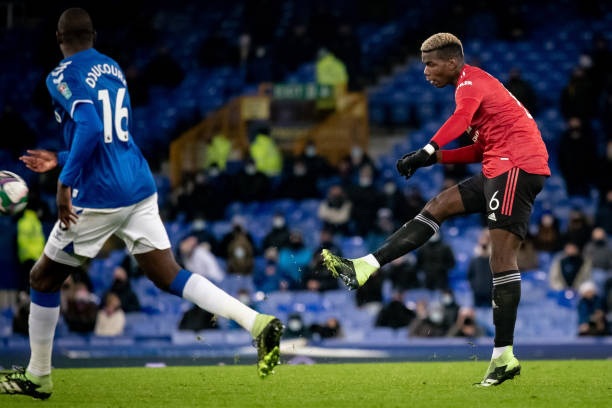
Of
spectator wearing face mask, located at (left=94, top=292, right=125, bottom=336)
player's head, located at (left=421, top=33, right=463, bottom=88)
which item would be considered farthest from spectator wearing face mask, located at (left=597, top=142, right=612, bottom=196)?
player's head, located at (left=421, top=33, right=463, bottom=88)

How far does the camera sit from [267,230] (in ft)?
60.3

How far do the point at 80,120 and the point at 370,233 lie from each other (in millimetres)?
11214

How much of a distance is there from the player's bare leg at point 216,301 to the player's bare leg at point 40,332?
575mm

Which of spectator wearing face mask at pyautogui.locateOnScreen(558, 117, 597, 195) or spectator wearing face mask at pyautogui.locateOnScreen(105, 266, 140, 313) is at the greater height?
spectator wearing face mask at pyautogui.locateOnScreen(558, 117, 597, 195)

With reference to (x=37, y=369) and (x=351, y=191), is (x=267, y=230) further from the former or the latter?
(x=37, y=369)

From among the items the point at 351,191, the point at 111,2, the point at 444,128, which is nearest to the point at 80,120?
the point at 444,128

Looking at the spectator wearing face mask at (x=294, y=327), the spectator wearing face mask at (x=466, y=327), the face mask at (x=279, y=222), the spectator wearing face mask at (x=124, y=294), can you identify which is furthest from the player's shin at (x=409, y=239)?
the face mask at (x=279, y=222)

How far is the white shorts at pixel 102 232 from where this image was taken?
5.81 metres

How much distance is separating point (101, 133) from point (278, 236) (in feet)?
35.6

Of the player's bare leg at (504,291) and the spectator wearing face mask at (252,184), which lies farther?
the spectator wearing face mask at (252,184)

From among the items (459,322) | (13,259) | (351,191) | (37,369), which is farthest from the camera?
(351,191)

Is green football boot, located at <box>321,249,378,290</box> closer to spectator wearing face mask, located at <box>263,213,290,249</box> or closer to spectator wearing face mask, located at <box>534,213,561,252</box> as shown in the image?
spectator wearing face mask, located at <box>263,213,290,249</box>

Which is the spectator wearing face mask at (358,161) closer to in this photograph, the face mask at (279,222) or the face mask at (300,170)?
the face mask at (300,170)

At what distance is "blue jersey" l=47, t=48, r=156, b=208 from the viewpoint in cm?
573
